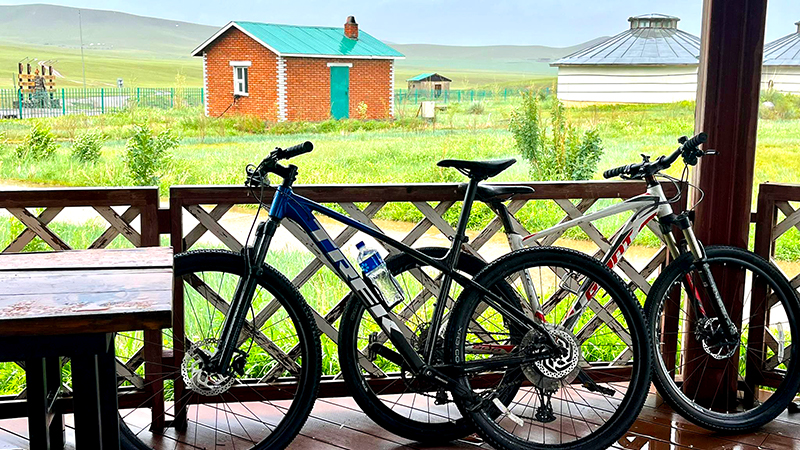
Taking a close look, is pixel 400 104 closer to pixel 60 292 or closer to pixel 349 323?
pixel 349 323

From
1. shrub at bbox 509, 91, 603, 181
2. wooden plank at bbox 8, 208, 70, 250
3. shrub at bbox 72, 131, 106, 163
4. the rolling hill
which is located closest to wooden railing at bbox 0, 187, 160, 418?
wooden plank at bbox 8, 208, 70, 250

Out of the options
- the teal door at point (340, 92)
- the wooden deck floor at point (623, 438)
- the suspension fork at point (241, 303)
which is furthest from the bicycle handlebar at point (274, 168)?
the teal door at point (340, 92)

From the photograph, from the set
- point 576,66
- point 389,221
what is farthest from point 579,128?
point 389,221

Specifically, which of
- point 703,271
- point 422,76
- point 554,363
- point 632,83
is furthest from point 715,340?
point 422,76

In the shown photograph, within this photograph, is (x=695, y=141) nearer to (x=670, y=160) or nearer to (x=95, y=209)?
(x=670, y=160)

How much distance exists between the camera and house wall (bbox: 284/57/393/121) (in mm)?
4734

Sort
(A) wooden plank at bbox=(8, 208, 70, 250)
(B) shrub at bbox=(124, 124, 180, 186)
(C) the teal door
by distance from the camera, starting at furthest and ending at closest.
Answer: (B) shrub at bbox=(124, 124, 180, 186) < (C) the teal door < (A) wooden plank at bbox=(8, 208, 70, 250)

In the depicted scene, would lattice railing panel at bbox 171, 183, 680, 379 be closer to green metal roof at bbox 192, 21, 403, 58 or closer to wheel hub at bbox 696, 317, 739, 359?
wheel hub at bbox 696, 317, 739, 359

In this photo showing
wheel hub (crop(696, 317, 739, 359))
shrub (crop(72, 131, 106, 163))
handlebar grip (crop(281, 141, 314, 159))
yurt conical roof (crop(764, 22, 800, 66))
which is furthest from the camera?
shrub (crop(72, 131, 106, 163))

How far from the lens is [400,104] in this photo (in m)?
5.30

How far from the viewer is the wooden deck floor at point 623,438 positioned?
2.16 meters

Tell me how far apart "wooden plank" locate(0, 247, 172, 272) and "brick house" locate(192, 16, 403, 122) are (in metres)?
3.01

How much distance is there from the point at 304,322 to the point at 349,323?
0.52ft

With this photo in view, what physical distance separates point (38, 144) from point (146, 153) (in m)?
0.68
